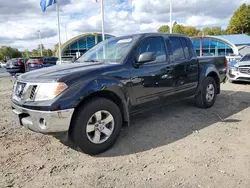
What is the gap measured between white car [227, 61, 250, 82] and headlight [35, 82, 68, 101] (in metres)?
9.24

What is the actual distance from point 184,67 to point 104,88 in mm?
2276

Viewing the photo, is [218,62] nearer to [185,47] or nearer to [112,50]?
[185,47]

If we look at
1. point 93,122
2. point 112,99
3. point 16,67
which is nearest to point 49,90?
point 93,122

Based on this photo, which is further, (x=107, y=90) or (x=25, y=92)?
(x=107, y=90)

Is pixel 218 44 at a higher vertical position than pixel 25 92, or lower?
higher

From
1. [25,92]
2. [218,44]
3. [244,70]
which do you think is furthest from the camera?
[218,44]

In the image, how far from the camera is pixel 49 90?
3186mm

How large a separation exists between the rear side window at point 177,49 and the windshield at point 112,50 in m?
1.02

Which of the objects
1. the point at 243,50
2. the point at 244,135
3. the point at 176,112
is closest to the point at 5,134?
the point at 176,112

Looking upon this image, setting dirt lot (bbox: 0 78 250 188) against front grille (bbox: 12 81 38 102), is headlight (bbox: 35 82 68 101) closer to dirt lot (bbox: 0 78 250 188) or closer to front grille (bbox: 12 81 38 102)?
front grille (bbox: 12 81 38 102)

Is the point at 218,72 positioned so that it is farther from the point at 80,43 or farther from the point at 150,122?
the point at 80,43

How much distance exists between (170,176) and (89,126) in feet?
4.36

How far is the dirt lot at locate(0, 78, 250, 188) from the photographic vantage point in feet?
9.57

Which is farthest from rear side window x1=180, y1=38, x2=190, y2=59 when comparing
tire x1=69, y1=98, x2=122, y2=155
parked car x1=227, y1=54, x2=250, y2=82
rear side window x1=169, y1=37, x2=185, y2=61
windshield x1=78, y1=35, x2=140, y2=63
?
parked car x1=227, y1=54, x2=250, y2=82
